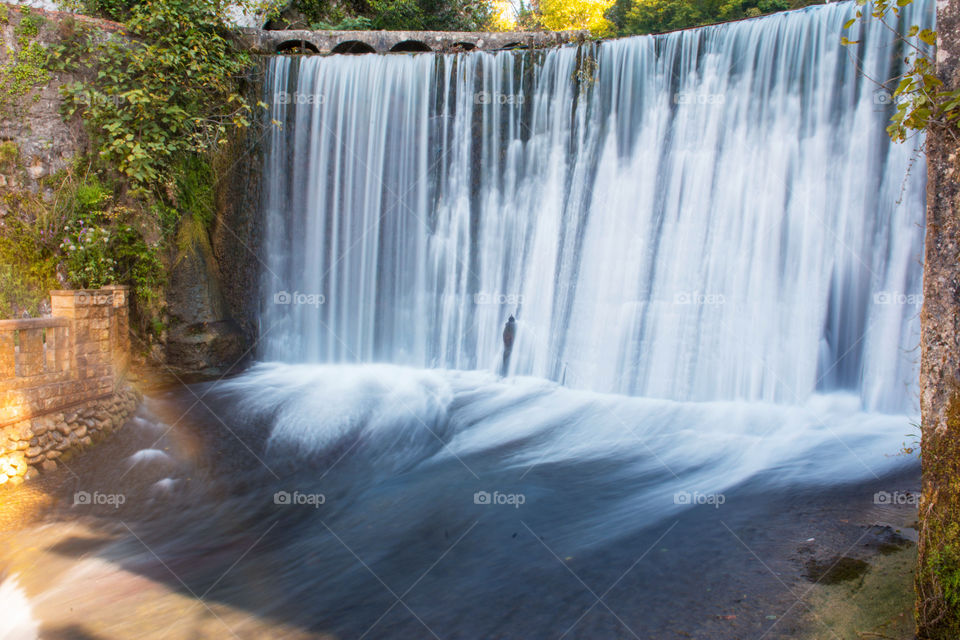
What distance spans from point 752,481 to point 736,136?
4.86 metres

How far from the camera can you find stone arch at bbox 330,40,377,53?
Answer: 1288 cm

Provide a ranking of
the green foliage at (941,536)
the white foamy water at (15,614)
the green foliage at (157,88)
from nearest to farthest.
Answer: the green foliage at (941,536), the white foamy water at (15,614), the green foliage at (157,88)

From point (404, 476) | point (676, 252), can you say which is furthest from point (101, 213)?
point (676, 252)

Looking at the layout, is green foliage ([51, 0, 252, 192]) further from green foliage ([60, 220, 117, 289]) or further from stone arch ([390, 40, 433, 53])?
stone arch ([390, 40, 433, 53])

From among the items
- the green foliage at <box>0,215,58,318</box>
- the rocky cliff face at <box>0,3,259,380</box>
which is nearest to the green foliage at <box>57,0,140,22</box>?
the rocky cliff face at <box>0,3,259,380</box>

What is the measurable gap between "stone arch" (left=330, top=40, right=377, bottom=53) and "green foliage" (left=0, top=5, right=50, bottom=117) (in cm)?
531

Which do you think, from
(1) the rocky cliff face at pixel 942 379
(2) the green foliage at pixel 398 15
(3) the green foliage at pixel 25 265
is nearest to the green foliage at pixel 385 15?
(2) the green foliage at pixel 398 15

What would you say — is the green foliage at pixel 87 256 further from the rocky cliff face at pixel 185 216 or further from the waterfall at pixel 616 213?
the waterfall at pixel 616 213

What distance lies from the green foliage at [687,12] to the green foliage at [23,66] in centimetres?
1468

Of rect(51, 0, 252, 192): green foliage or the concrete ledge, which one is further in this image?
the concrete ledge

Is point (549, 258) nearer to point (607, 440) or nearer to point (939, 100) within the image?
point (607, 440)

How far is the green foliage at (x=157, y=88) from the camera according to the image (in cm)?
905

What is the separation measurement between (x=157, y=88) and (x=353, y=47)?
4.72 metres

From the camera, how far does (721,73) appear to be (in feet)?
29.3
